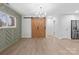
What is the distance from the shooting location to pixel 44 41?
3104mm

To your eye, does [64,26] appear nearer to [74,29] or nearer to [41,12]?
[74,29]

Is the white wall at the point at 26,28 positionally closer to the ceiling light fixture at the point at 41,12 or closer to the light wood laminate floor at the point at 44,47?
the light wood laminate floor at the point at 44,47

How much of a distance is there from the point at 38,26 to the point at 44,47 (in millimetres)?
554

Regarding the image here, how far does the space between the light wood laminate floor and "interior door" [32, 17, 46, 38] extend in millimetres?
126

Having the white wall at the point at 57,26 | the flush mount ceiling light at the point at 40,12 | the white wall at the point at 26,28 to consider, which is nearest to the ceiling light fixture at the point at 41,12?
the flush mount ceiling light at the point at 40,12

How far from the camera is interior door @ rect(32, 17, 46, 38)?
9.99 feet

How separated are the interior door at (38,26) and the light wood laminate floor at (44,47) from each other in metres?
0.13

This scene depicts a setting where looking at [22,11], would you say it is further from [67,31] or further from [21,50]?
[67,31]

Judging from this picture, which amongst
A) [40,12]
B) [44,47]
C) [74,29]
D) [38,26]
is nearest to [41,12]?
[40,12]

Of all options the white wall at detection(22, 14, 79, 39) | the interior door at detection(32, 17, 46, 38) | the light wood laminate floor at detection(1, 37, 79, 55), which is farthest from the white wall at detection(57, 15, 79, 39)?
the interior door at detection(32, 17, 46, 38)

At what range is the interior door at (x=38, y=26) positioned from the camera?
305cm
